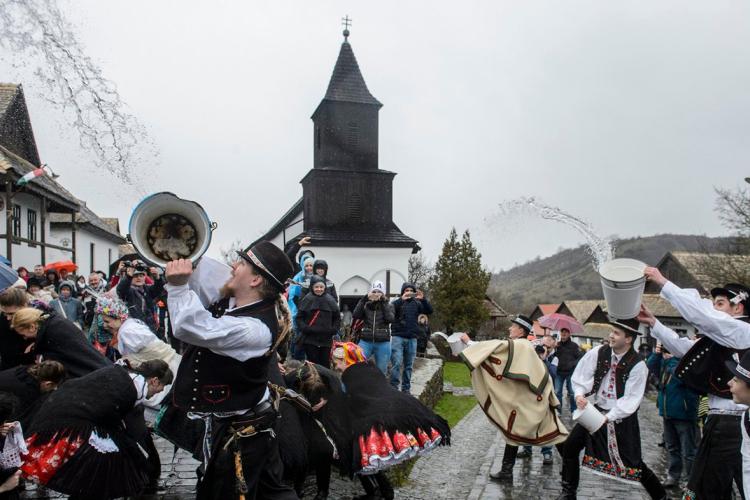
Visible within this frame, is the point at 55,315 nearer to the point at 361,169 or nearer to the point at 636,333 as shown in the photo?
the point at 636,333

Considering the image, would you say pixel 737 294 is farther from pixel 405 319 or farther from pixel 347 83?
Answer: pixel 347 83

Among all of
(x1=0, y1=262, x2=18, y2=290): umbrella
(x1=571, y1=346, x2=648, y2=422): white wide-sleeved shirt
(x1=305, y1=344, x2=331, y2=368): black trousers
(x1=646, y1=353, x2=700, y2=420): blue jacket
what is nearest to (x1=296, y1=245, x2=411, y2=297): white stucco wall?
(x1=305, y1=344, x2=331, y2=368): black trousers

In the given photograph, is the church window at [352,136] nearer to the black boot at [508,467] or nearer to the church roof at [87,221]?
the church roof at [87,221]

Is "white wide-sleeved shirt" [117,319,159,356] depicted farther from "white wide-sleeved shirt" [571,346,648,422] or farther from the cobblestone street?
"white wide-sleeved shirt" [571,346,648,422]

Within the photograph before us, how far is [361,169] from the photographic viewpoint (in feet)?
111

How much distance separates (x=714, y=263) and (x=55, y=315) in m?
26.9

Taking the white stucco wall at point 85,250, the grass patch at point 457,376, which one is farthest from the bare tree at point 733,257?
the white stucco wall at point 85,250

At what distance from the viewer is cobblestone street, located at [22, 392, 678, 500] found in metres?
6.01

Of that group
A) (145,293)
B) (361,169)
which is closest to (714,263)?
(361,169)

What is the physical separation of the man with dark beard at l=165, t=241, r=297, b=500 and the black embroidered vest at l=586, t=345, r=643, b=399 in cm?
343

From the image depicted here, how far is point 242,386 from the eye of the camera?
148 inches

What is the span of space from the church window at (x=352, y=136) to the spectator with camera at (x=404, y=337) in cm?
2418

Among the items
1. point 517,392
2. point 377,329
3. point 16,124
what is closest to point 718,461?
point 517,392

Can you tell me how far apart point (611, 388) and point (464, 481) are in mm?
2186
